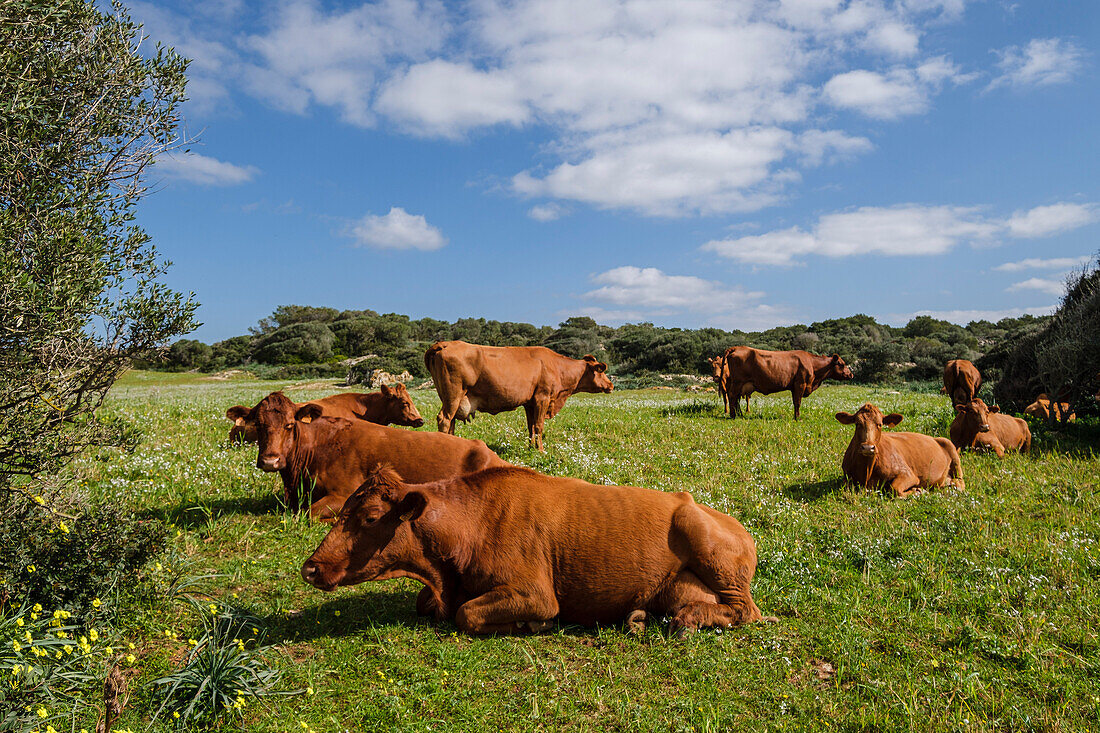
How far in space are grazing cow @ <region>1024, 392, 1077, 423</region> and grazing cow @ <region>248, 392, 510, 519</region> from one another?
18.4 meters

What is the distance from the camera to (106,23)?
5734 millimetres

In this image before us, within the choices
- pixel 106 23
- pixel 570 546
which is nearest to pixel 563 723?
pixel 570 546

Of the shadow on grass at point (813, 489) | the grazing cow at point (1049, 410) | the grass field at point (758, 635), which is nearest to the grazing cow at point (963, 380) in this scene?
the grazing cow at point (1049, 410)

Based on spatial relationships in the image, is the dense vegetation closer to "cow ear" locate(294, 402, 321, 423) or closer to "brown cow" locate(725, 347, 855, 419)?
"brown cow" locate(725, 347, 855, 419)

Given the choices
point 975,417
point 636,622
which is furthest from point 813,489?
point 636,622

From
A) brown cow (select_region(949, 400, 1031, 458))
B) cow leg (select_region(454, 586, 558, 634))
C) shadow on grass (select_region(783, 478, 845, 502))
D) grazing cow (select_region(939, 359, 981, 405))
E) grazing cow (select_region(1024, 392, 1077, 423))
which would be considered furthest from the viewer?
grazing cow (select_region(939, 359, 981, 405))

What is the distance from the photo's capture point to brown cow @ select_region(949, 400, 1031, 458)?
14.2m

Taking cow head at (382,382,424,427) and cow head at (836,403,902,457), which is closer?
cow head at (836,403,902,457)

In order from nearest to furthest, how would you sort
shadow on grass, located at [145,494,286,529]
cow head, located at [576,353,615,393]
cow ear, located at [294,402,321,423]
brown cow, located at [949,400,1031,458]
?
shadow on grass, located at [145,494,286,529] < cow ear, located at [294,402,321,423] < brown cow, located at [949,400,1031,458] < cow head, located at [576,353,615,393]

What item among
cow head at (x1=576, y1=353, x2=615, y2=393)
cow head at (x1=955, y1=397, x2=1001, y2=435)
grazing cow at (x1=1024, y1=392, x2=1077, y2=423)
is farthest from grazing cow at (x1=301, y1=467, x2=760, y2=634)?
grazing cow at (x1=1024, y1=392, x2=1077, y2=423)

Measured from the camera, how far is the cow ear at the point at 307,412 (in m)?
8.67

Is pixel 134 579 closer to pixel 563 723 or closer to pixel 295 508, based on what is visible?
pixel 295 508

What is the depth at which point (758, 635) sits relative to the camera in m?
5.51

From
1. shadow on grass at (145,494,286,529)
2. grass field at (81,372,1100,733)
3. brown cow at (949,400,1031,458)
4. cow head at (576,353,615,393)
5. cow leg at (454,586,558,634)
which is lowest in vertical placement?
grass field at (81,372,1100,733)
